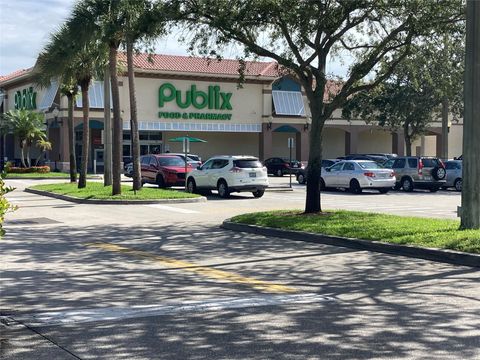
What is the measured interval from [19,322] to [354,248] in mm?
7507

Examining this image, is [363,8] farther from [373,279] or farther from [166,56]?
[166,56]

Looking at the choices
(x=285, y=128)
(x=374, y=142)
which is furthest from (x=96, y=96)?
(x=374, y=142)

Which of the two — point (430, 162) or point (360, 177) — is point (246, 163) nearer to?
point (360, 177)

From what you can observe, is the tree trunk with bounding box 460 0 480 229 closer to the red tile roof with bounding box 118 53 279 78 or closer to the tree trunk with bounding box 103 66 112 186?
the tree trunk with bounding box 103 66 112 186

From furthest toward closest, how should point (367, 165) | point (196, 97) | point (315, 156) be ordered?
point (196, 97) → point (367, 165) → point (315, 156)

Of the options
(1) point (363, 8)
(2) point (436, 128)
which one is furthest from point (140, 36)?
(2) point (436, 128)

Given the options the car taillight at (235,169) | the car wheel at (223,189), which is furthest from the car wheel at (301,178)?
the car taillight at (235,169)

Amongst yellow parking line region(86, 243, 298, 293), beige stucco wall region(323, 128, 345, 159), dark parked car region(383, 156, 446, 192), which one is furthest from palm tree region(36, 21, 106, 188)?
beige stucco wall region(323, 128, 345, 159)

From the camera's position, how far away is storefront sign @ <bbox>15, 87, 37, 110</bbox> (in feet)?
194

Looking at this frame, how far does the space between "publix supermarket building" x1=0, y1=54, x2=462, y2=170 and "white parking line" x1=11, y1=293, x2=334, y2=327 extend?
45.9 metres

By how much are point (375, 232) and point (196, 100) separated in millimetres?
44577

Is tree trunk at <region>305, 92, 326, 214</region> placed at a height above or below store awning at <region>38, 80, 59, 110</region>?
below

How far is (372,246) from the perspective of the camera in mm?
13000

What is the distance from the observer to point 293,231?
49.2 feet
